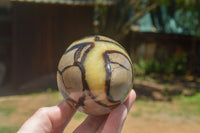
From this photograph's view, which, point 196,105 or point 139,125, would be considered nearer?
point 139,125

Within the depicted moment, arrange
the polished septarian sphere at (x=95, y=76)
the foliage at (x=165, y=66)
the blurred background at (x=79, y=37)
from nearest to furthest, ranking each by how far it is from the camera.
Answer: the polished septarian sphere at (x=95, y=76)
the blurred background at (x=79, y=37)
the foliage at (x=165, y=66)

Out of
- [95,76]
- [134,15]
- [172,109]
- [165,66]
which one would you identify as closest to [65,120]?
[95,76]

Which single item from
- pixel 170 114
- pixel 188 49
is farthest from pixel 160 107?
pixel 188 49

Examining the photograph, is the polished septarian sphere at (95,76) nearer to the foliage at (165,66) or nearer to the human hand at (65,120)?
the human hand at (65,120)

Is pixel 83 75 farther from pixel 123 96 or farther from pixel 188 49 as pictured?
pixel 188 49

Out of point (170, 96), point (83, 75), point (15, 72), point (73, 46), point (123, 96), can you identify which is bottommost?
point (170, 96)

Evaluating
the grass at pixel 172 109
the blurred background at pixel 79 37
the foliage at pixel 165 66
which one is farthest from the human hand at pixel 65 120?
the foliage at pixel 165 66

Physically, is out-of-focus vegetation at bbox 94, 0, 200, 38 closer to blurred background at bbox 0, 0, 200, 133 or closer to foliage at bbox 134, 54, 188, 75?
blurred background at bbox 0, 0, 200, 133
